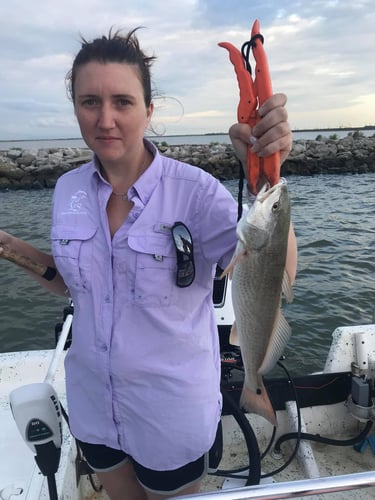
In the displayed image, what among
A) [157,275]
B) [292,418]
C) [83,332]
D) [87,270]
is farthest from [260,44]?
[292,418]

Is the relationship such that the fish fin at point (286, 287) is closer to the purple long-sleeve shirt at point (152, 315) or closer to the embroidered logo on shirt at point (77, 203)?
the purple long-sleeve shirt at point (152, 315)

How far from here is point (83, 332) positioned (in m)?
2.01

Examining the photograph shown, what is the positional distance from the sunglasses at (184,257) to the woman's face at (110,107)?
1.54 feet

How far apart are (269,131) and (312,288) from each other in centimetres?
826

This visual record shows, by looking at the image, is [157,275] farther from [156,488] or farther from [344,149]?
[344,149]

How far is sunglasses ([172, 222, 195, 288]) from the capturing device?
1.87m

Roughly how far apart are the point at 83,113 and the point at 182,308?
0.97m

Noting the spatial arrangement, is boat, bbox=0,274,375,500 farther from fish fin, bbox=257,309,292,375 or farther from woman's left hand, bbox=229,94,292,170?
woman's left hand, bbox=229,94,292,170

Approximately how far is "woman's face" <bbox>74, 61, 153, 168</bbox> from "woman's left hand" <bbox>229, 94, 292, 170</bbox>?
1.55ft

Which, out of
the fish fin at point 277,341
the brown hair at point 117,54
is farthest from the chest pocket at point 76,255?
the fish fin at point 277,341

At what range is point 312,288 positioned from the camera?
30.9 ft

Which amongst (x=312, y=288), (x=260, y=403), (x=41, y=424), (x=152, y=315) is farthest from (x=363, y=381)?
(x=312, y=288)

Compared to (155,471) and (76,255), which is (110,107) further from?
(155,471)

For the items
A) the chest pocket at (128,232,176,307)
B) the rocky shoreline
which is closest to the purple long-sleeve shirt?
the chest pocket at (128,232,176,307)
